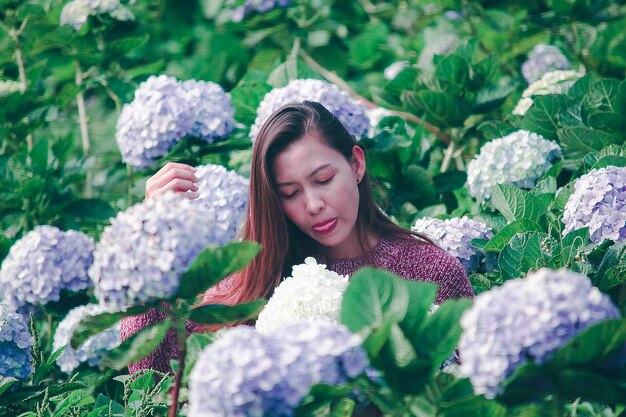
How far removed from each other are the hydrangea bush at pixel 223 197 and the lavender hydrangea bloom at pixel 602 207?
3.01ft

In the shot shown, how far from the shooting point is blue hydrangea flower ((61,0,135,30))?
314 cm

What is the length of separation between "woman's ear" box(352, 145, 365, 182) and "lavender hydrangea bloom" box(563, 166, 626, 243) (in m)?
0.57

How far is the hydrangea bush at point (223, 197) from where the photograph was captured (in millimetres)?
2502

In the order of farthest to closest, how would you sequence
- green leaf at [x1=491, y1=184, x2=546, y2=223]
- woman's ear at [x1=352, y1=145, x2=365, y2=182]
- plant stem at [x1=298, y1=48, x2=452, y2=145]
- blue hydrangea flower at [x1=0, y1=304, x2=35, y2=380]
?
1. plant stem at [x1=298, y1=48, x2=452, y2=145]
2. woman's ear at [x1=352, y1=145, x2=365, y2=182]
3. green leaf at [x1=491, y1=184, x2=546, y2=223]
4. blue hydrangea flower at [x1=0, y1=304, x2=35, y2=380]

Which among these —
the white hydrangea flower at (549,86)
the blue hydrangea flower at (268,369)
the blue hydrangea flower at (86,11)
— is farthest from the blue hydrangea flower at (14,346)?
the white hydrangea flower at (549,86)

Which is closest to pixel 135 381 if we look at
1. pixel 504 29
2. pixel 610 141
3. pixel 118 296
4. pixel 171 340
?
pixel 171 340

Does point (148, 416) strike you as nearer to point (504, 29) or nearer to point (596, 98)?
point (596, 98)

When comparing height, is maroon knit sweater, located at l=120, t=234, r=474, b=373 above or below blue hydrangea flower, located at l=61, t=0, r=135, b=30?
below

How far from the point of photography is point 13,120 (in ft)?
10.4

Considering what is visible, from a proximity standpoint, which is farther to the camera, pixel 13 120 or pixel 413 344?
pixel 13 120

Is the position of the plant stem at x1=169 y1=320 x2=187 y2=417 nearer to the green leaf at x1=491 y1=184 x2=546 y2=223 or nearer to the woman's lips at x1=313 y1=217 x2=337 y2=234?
the woman's lips at x1=313 y1=217 x2=337 y2=234

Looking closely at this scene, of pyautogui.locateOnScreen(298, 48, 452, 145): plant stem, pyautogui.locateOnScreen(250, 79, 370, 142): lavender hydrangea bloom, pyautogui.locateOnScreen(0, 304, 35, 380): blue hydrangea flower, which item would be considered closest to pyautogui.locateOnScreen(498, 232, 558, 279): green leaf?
pyautogui.locateOnScreen(250, 79, 370, 142): lavender hydrangea bloom

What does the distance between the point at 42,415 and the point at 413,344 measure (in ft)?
2.90

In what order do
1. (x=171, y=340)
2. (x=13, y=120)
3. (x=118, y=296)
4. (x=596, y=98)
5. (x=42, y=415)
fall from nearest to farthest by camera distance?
(x=118, y=296) < (x=42, y=415) < (x=171, y=340) < (x=596, y=98) < (x=13, y=120)
